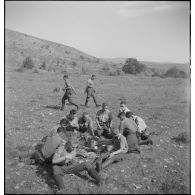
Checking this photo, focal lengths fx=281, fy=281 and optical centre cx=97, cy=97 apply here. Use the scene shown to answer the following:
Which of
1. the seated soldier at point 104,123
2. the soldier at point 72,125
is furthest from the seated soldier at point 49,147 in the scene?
the seated soldier at point 104,123

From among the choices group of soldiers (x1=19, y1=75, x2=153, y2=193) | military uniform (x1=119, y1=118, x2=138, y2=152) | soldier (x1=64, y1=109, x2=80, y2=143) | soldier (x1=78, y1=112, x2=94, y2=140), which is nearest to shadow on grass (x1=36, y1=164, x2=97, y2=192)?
group of soldiers (x1=19, y1=75, x2=153, y2=193)

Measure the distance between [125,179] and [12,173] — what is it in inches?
123

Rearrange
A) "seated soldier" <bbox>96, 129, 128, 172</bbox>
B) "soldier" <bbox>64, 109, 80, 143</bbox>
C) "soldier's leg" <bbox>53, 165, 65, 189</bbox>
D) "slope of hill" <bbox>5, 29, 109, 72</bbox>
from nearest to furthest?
"soldier's leg" <bbox>53, 165, 65, 189</bbox> → "seated soldier" <bbox>96, 129, 128, 172</bbox> → "soldier" <bbox>64, 109, 80, 143</bbox> → "slope of hill" <bbox>5, 29, 109, 72</bbox>

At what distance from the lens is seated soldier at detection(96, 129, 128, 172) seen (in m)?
8.20

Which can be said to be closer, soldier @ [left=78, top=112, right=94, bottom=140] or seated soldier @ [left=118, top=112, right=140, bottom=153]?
seated soldier @ [left=118, top=112, right=140, bottom=153]

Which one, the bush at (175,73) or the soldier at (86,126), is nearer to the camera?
the soldier at (86,126)

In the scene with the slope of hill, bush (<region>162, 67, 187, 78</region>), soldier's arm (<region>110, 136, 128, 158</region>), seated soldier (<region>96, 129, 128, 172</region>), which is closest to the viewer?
seated soldier (<region>96, 129, 128, 172</region>)

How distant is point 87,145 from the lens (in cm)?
1002

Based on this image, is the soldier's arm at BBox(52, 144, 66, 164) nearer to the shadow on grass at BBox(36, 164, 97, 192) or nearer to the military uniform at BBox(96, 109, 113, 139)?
the shadow on grass at BBox(36, 164, 97, 192)

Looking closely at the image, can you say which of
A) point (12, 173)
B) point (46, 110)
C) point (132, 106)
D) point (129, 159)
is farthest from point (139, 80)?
point (12, 173)

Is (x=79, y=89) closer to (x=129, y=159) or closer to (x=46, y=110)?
(x=46, y=110)

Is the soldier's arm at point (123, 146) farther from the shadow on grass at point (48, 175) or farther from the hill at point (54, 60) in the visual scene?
the hill at point (54, 60)

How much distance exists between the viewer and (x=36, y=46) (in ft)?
174

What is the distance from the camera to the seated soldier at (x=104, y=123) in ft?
36.1
